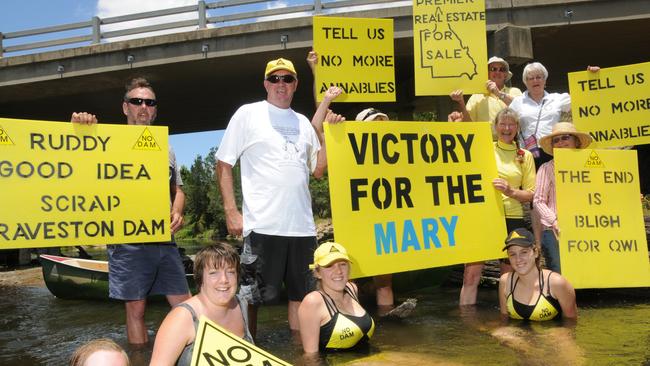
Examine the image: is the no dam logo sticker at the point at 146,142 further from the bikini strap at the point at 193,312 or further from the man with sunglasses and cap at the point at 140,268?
the bikini strap at the point at 193,312

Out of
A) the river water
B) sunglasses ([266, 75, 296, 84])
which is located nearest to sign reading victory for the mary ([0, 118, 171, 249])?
sunglasses ([266, 75, 296, 84])

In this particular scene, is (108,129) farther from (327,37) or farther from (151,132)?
(327,37)

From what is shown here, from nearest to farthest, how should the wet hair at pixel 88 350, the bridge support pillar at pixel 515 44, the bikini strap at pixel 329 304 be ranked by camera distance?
the wet hair at pixel 88 350 < the bikini strap at pixel 329 304 < the bridge support pillar at pixel 515 44

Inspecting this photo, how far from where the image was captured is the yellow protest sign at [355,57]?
5.72 m

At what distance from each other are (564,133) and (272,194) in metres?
3.05

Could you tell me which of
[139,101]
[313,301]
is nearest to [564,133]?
[313,301]

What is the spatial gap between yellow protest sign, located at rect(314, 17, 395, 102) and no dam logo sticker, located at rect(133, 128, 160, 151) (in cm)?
178

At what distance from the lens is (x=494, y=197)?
5520 mm

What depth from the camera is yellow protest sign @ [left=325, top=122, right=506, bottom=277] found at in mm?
4836

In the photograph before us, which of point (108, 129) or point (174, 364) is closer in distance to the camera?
point (174, 364)

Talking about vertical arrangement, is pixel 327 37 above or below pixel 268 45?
below

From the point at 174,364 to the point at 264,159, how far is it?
1935 millimetres

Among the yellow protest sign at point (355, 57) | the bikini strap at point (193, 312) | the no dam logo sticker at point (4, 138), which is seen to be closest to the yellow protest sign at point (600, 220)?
the yellow protest sign at point (355, 57)

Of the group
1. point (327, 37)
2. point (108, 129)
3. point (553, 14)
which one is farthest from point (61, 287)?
→ point (553, 14)
